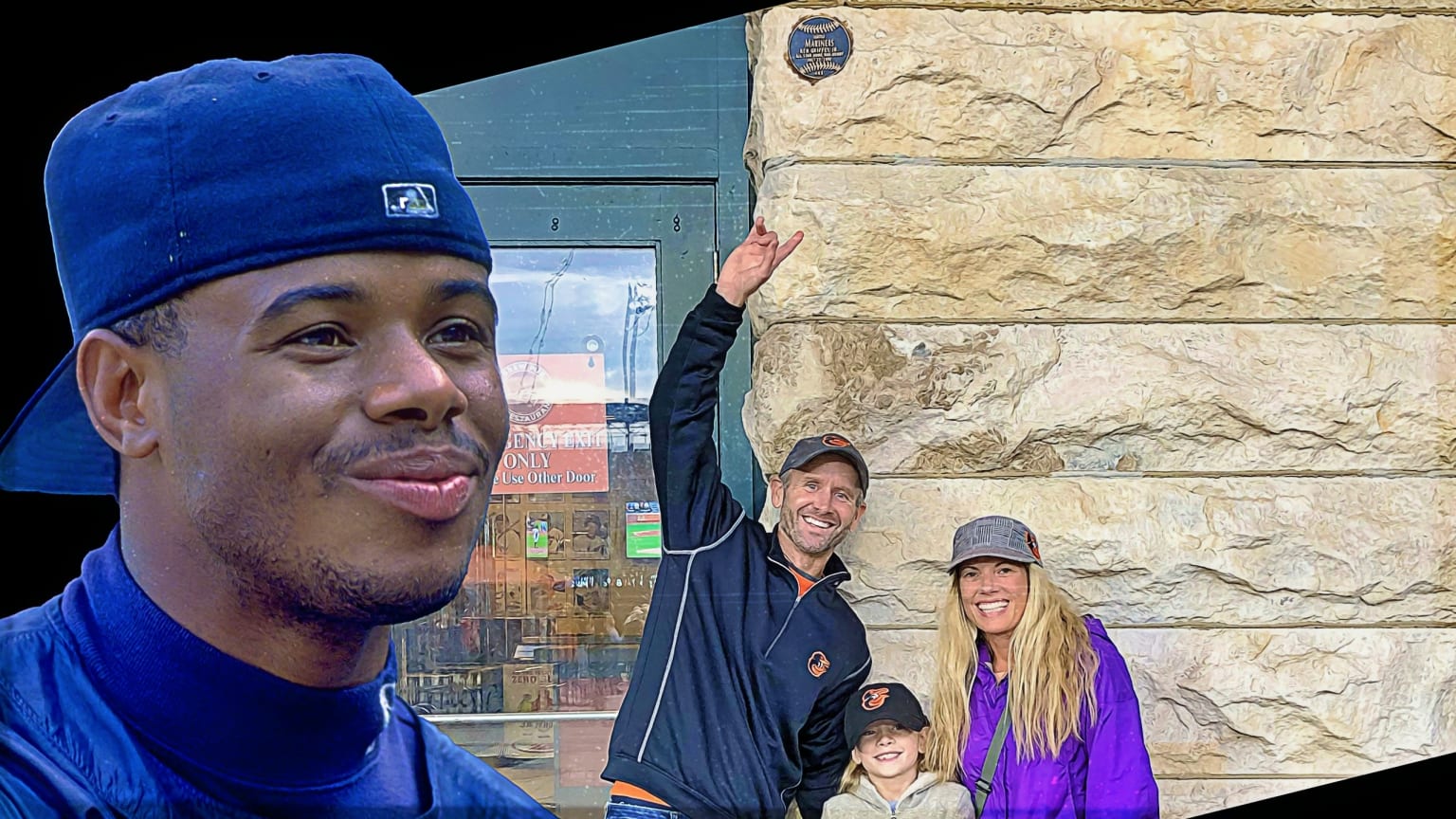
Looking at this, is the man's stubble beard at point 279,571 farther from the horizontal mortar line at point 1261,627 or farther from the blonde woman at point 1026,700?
the horizontal mortar line at point 1261,627

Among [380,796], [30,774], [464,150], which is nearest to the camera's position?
[30,774]

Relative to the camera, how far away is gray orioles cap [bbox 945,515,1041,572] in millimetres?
2791

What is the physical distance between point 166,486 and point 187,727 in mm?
263

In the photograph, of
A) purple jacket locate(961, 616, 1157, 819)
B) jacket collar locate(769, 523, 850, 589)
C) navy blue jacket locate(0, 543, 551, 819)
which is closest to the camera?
navy blue jacket locate(0, 543, 551, 819)

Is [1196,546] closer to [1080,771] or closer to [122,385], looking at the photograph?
[1080,771]

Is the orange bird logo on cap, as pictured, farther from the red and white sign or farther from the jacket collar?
the red and white sign

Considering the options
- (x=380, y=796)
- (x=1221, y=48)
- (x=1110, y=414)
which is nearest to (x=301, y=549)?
(x=380, y=796)

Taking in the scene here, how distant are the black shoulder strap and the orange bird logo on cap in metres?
0.22

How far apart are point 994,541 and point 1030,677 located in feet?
0.92

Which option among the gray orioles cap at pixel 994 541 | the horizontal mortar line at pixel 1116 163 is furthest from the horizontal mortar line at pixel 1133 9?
the gray orioles cap at pixel 994 541

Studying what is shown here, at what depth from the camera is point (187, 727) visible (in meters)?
1.51

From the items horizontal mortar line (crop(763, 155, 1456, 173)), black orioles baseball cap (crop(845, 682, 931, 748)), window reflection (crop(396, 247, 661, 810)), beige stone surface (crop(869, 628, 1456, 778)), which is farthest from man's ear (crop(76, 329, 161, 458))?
beige stone surface (crop(869, 628, 1456, 778))

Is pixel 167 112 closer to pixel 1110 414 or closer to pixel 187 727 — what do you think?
pixel 187 727

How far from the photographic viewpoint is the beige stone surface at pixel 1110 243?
3.03m
